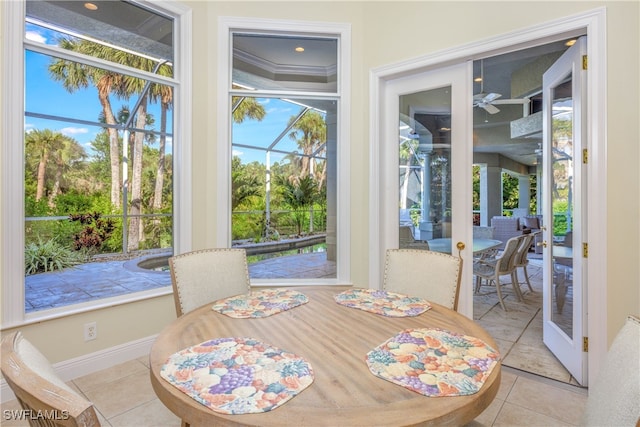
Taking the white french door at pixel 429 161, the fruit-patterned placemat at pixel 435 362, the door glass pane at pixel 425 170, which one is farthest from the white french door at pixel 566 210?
the fruit-patterned placemat at pixel 435 362

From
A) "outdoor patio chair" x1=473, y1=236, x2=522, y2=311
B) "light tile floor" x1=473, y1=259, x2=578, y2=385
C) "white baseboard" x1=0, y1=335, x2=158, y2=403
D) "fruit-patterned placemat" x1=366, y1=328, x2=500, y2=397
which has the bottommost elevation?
"light tile floor" x1=473, y1=259, x2=578, y2=385

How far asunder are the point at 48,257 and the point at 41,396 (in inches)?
94.4

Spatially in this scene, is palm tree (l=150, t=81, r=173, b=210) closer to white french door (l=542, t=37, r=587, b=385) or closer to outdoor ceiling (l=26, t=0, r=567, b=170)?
→ outdoor ceiling (l=26, t=0, r=567, b=170)

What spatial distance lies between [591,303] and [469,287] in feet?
2.48

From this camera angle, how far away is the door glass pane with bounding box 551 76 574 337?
2.38 meters

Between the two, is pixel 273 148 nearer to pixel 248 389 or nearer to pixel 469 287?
pixel 469 287

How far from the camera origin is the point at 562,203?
2459 millimetres

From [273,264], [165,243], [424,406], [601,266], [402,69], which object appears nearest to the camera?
[424,406]

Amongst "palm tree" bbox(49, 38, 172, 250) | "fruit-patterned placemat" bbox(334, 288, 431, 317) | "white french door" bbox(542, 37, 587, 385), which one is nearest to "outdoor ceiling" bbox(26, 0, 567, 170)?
"palm tree" bbox(49, 38, 172, 250)

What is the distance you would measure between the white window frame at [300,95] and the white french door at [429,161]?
340mm

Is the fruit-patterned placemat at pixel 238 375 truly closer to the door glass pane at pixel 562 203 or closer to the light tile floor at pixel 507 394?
the light tile floor at pixel 507 394

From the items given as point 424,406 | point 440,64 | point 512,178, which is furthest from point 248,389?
point 512,178

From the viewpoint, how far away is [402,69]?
2.78 metres

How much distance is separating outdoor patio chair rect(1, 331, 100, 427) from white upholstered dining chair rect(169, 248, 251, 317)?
1047 millimetres
